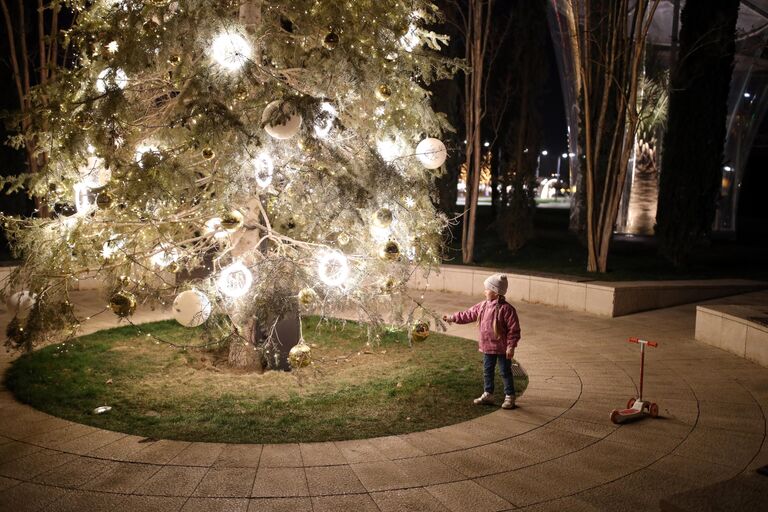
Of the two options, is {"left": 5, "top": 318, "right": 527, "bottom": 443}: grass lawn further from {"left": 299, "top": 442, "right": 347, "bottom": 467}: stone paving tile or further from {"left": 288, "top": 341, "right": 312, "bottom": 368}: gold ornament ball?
{"left": 288, "top": 341, "right": 312, "bottom": 368}: gold ornament ball

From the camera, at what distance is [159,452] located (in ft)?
17.2

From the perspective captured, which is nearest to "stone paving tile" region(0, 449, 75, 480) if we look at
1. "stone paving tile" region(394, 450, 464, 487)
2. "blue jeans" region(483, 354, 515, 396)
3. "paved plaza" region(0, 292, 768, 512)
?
"paved plaza" region(0, 292, 768, 512)

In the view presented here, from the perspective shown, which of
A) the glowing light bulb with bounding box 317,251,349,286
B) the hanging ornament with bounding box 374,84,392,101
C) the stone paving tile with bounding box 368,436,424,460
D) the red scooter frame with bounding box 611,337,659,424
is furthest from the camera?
the glowing light bulb with bounding box 317,251,349,286

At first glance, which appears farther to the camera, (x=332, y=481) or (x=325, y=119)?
(x=325, y=119)

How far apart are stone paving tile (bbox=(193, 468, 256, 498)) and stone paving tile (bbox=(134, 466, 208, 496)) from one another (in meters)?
0.06

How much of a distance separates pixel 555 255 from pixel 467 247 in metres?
3.02

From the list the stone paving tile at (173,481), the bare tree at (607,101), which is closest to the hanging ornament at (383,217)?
the stone paving tile at (173,481)

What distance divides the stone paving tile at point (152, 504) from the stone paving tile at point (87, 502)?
6 centimetres

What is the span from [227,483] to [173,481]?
0.40 metres

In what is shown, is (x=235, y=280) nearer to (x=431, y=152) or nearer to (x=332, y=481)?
(x=431, y=152)

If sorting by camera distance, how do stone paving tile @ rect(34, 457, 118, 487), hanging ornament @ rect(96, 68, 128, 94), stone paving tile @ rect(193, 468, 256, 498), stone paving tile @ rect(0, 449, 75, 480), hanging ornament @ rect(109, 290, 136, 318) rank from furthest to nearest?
hanging ornament @ rect(109, 290, 136, 318)
hanging ornament @ rect(96, 68, 128, 94)
stone paving tile @ rect(0, 449, 75, 480)
stone paving tile @ rect(34, 457, 118, 487)
stone paving tile @ rect(193, 468, 256, 498)

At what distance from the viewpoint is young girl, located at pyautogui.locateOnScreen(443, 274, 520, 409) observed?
654 centimetres

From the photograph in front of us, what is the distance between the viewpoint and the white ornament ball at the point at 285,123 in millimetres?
6066

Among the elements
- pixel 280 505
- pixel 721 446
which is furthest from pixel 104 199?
pixel 721 446
